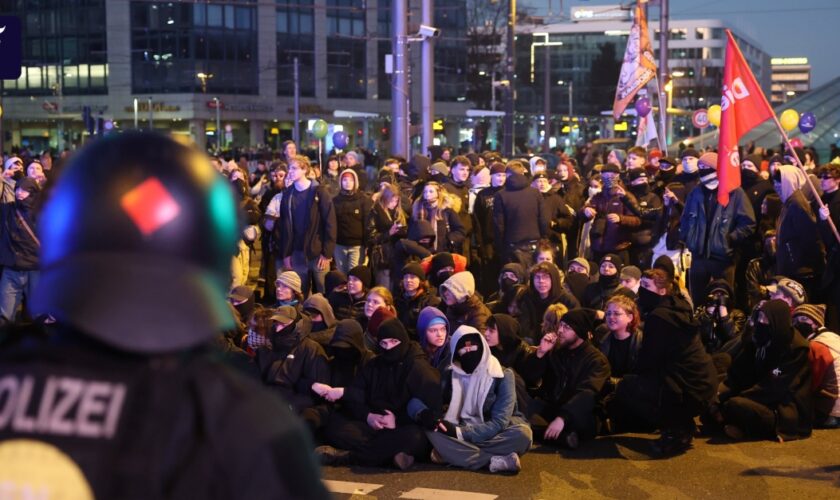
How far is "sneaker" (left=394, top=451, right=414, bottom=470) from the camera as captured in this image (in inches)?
289

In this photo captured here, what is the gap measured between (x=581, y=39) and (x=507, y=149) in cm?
10317

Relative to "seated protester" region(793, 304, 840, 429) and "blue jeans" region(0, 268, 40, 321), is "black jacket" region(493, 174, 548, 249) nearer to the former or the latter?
"seated protester" region(793, 304, 840, 429)

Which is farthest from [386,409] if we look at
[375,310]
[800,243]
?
[800,243]

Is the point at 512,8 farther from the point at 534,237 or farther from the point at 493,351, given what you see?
the point at 493,351

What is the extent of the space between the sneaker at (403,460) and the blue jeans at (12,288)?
18.4ft

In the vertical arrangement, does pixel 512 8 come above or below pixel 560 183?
above

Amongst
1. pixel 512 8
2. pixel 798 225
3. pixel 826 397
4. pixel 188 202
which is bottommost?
pixel 826 397

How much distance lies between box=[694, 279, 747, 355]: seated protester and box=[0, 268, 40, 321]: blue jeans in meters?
6.53

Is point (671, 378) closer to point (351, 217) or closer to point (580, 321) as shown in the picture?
point (580, 321)

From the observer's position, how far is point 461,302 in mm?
8953

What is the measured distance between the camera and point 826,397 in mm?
8195

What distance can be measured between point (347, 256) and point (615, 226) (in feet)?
9.92

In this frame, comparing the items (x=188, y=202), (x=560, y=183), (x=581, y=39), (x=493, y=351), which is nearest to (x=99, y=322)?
(x=188, y=202)

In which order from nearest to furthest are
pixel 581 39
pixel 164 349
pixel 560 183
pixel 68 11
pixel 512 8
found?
pixel 164 349, pixel 560 183, pixel 512 8, pixel 68 11, pixel 581 39
